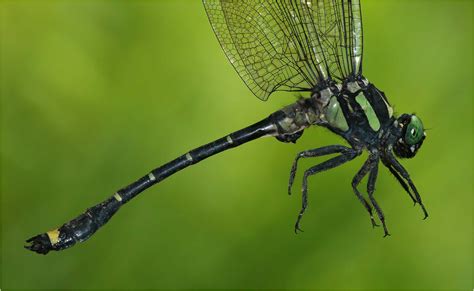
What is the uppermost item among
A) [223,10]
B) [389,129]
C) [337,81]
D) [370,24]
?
[223,10]

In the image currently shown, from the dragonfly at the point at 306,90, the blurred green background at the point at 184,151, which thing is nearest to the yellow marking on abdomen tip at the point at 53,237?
the dragonfly at the point at 306,90

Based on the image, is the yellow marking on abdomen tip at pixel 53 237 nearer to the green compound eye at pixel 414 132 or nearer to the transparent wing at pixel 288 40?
the transparent wing at pixel 288 40

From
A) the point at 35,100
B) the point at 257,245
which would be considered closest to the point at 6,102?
the point at 35,100

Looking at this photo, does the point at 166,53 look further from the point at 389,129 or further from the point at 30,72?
the point at 389,129

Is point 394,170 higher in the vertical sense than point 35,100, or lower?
lower

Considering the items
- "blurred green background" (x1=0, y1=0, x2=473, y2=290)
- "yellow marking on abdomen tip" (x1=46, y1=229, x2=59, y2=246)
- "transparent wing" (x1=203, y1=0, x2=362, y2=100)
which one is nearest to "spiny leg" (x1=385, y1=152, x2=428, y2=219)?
"transparent wing" (x1=203, y1=0, x2=362, y2=100)

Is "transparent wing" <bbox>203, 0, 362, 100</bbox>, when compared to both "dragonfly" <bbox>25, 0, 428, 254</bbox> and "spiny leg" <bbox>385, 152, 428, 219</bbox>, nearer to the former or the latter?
"dragonfly" <bbox>25, 0, 428, 254</bbox>

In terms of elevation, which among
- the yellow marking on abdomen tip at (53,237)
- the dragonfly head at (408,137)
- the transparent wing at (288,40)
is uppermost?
the transparent wing at (288,40)

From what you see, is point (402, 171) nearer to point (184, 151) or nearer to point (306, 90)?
point (306, 90)
